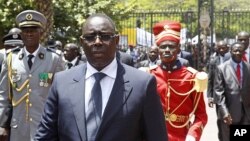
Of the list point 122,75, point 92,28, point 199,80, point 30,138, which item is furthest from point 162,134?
point 30,138

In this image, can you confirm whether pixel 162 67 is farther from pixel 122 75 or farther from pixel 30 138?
pixel 122 75

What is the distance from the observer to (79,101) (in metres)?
3.60

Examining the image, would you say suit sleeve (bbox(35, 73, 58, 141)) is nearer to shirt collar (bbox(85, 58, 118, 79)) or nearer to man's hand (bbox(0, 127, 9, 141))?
shirt collar (bbox(85, 58, 118, 79))

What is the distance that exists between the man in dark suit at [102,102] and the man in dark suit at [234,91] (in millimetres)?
5321

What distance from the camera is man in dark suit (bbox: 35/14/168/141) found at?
3564 mm

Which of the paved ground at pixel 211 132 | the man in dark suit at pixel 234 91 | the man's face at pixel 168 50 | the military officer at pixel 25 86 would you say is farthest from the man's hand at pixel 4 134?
the paved ground at pixel 211 132

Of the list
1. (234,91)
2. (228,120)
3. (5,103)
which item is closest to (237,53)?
(234,91)

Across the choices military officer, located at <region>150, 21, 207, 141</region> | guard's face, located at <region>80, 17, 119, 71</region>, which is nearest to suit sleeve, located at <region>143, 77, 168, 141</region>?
guard's face, located at <region>80, 17, 119, 71</region>

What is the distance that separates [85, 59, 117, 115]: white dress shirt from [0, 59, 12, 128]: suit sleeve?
2.54 meters

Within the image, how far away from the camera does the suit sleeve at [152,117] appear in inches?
143

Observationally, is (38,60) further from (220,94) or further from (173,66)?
(220,94)

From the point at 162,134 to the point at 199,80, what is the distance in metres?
2.01

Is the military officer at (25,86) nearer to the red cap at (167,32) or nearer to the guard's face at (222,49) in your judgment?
the red cap at (167,32)

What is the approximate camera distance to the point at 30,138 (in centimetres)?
607
